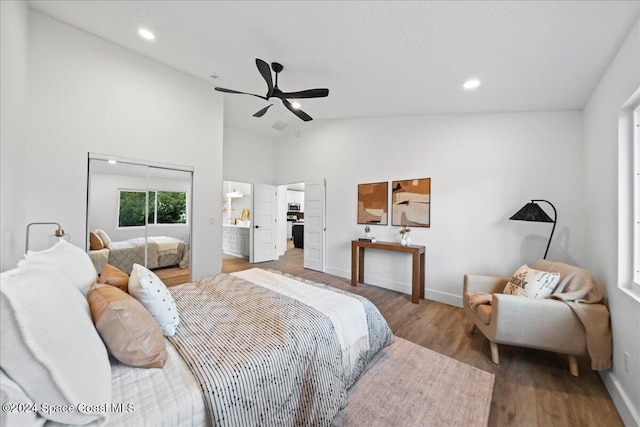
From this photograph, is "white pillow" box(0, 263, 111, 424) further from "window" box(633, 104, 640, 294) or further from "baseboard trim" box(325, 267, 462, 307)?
"baseboard trim" box(325, 267, 462, 307)

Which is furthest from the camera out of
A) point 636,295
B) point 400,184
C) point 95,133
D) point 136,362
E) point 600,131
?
point 400,184

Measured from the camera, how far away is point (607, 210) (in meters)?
2.11

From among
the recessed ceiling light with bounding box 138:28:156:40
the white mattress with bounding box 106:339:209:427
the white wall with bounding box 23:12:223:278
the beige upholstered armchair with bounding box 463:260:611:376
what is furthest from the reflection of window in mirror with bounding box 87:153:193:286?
the beige upholstered armchair with bounding box 463:260:611:376

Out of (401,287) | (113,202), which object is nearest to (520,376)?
(401,287)

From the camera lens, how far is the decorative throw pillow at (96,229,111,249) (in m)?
3.07

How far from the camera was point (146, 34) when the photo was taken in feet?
8.98

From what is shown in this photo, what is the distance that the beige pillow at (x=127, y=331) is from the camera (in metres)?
1.12

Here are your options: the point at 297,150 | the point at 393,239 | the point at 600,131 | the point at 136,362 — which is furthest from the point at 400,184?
the point at 136,362

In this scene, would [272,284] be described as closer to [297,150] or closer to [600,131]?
[600,131]

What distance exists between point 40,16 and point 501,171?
219 inches

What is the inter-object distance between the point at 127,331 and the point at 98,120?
3.05 metres

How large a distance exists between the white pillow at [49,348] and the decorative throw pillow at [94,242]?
8.50 ft

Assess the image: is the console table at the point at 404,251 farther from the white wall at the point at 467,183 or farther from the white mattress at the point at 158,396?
the white mattress at the point at 158,396

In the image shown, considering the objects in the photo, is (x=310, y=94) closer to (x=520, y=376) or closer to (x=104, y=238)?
(x=104, y=238)
